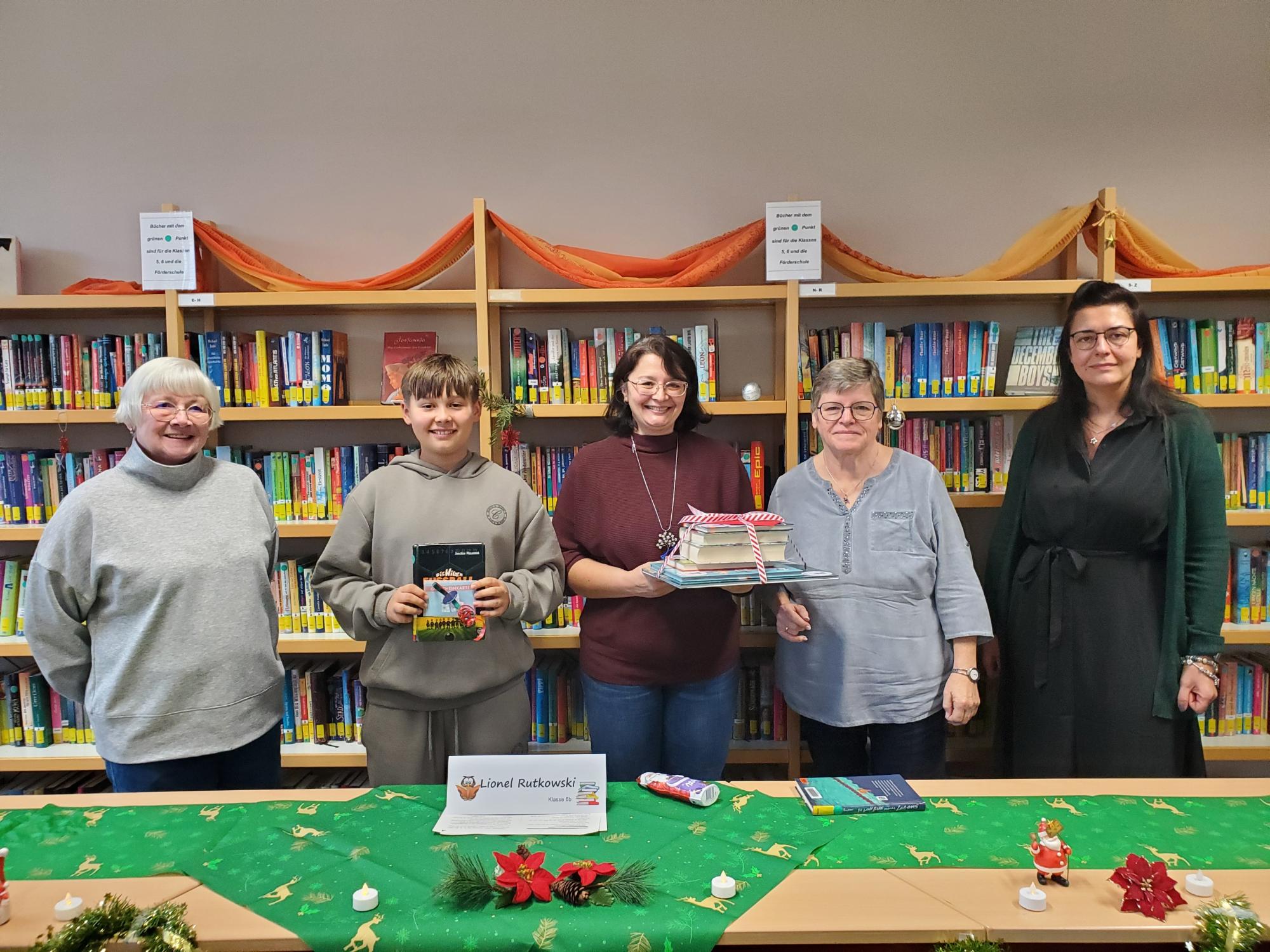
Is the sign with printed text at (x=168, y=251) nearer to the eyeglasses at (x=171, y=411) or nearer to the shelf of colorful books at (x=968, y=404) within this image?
the eyeglasses at (x=171, y=411)

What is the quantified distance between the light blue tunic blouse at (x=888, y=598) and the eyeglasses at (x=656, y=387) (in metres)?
0.49

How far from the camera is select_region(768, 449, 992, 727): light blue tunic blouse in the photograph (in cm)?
196

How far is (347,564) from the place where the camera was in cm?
183

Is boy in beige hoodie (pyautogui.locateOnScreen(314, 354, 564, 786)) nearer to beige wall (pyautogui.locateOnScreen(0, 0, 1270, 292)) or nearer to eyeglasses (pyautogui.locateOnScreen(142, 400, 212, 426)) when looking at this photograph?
eyeglasses (pyautogui.locateOnScreen(142, 400, 212, 426))

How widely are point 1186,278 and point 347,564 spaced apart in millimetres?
2960

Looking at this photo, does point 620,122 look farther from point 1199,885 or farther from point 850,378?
point 1199,885

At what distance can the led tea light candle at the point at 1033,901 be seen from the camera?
3.79ft

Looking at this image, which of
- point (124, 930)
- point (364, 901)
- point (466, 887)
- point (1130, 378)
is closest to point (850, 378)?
point (1130, 378)

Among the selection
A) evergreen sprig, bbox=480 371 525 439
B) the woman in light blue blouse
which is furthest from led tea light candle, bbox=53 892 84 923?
the woman in light blue blouse

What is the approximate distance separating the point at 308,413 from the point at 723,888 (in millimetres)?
2221

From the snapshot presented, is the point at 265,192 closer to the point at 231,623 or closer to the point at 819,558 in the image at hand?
the point at 231,623

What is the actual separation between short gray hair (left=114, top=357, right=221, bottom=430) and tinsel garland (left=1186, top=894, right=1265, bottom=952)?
221cm

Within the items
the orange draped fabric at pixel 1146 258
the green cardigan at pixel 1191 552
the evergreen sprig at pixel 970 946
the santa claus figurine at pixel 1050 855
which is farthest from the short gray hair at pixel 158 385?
the orange draped fabric at pixel 1146 258

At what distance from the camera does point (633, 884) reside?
120 centimetres
